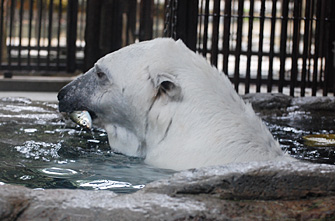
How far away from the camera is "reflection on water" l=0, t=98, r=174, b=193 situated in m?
3.05

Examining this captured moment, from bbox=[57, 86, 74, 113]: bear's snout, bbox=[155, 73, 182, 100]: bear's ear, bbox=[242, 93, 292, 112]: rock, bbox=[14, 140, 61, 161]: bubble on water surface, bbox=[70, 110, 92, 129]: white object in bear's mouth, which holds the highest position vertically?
bbox=[155, 73, 182, 100]: bear's ear

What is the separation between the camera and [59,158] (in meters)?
3.68

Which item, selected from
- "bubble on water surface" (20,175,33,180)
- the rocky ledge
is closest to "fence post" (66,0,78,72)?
"bubble on water surface" (20,175,33,180)

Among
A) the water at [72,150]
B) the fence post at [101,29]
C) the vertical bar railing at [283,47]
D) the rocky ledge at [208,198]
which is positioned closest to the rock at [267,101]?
the water at [72,150]

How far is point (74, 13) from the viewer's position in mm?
9133

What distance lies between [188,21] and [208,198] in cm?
438

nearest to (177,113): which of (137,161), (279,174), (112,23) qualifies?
(137,161)

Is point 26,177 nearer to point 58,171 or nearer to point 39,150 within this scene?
point 58,171

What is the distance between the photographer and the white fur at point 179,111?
307 centimetres

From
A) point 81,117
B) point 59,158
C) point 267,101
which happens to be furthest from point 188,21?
point 59,158

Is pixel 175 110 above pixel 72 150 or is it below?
above

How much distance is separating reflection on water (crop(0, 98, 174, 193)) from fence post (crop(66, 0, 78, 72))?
157 inches

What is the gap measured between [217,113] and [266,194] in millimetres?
1037

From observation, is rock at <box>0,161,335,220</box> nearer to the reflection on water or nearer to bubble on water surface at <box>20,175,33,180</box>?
the reflection on water
